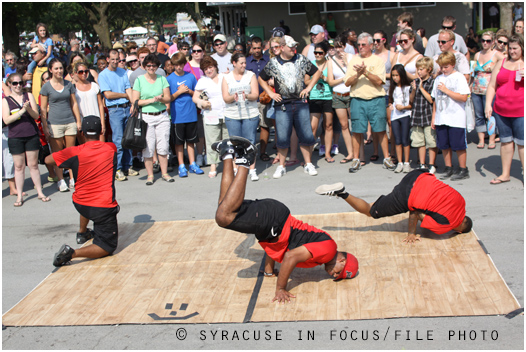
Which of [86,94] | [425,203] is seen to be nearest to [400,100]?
[425,203]

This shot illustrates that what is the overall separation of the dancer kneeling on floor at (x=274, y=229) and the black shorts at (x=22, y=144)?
4.25 metres

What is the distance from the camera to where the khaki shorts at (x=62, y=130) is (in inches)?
348

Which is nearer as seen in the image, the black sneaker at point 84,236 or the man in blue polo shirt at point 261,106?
the black sneaker at point 84,236

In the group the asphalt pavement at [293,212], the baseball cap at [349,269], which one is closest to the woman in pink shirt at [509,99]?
the asphalt pavement at [293,212]

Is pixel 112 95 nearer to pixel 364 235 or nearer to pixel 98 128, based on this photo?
pixel 98 128

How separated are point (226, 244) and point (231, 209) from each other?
1.54 m

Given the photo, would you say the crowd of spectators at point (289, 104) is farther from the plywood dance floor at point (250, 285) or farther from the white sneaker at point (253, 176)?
the plywood dance floor at point (250, 285)

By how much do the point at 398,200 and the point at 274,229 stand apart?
66.3 inches

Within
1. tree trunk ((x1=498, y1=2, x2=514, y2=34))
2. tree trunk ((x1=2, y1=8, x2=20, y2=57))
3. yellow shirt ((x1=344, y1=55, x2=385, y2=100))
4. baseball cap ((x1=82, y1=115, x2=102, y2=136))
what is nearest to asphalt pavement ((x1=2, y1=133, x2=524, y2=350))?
yellow shirt ((x1=344, y1=55, x2=385, y2=100))

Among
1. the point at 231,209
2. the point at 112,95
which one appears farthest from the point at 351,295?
the point at 112,95

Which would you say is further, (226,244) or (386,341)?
(226,244)

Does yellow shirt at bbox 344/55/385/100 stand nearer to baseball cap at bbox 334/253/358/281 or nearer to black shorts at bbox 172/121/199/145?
black shorts at bbox 172/121/199/145

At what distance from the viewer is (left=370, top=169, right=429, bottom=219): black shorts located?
19.7 feet

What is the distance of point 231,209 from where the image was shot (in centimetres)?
493
